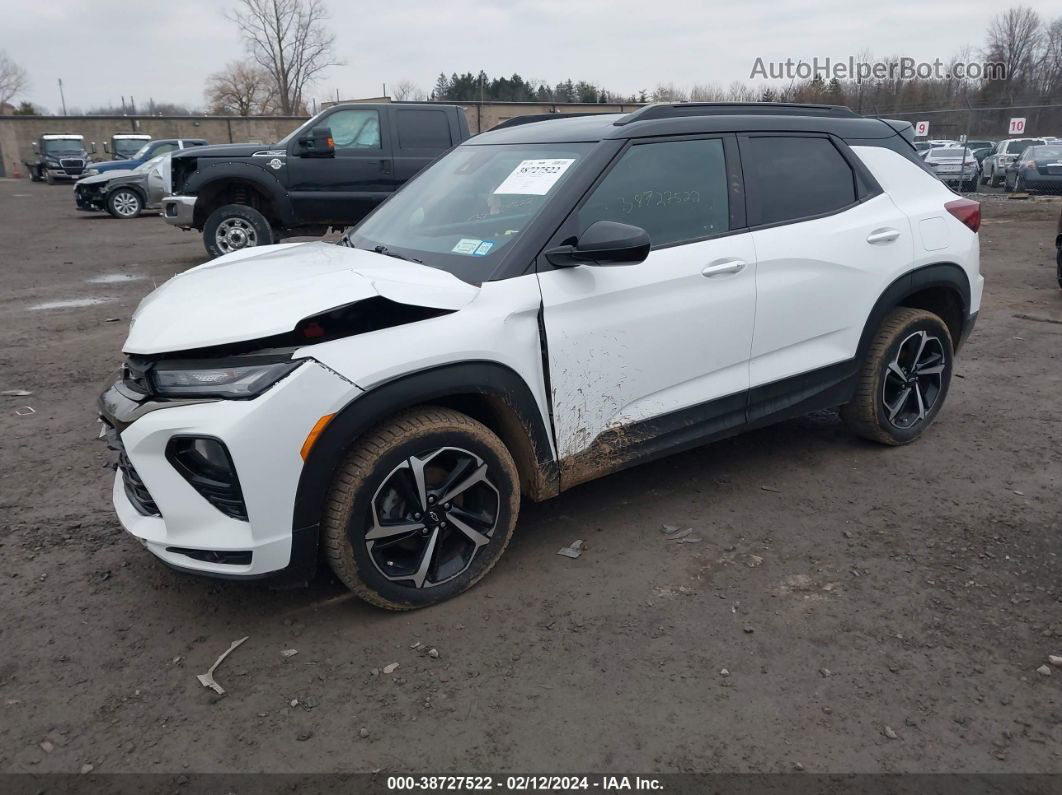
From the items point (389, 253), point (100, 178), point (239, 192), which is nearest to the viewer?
point (389, 253)

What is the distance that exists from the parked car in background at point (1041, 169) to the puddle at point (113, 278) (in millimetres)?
20500

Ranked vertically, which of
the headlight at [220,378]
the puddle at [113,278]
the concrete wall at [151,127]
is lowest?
the puddle at [113,278]

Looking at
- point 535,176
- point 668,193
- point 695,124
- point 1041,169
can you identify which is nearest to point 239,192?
point 535,176

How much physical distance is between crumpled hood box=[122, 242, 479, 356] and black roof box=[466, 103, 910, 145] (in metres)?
1.02

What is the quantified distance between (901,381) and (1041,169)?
768 inches

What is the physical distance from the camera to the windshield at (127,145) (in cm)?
2928

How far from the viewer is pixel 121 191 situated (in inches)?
760

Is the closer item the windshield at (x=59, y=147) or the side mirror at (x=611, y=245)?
the side mirror at (x=611, y=245)

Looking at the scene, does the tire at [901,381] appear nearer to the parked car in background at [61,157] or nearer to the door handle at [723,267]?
the door handle at [723,267]

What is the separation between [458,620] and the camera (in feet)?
9.92

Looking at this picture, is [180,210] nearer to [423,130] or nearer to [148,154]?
[423,130]

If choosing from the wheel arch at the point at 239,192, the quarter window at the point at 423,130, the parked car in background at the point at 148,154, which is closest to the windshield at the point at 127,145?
the parked car in background at the point at 148,154

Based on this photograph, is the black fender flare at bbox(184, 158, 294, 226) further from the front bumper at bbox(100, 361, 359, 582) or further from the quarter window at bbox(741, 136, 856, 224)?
the front bumper at bbox(100, 361, 359, 582)

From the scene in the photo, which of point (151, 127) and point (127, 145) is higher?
point (151, 127)
